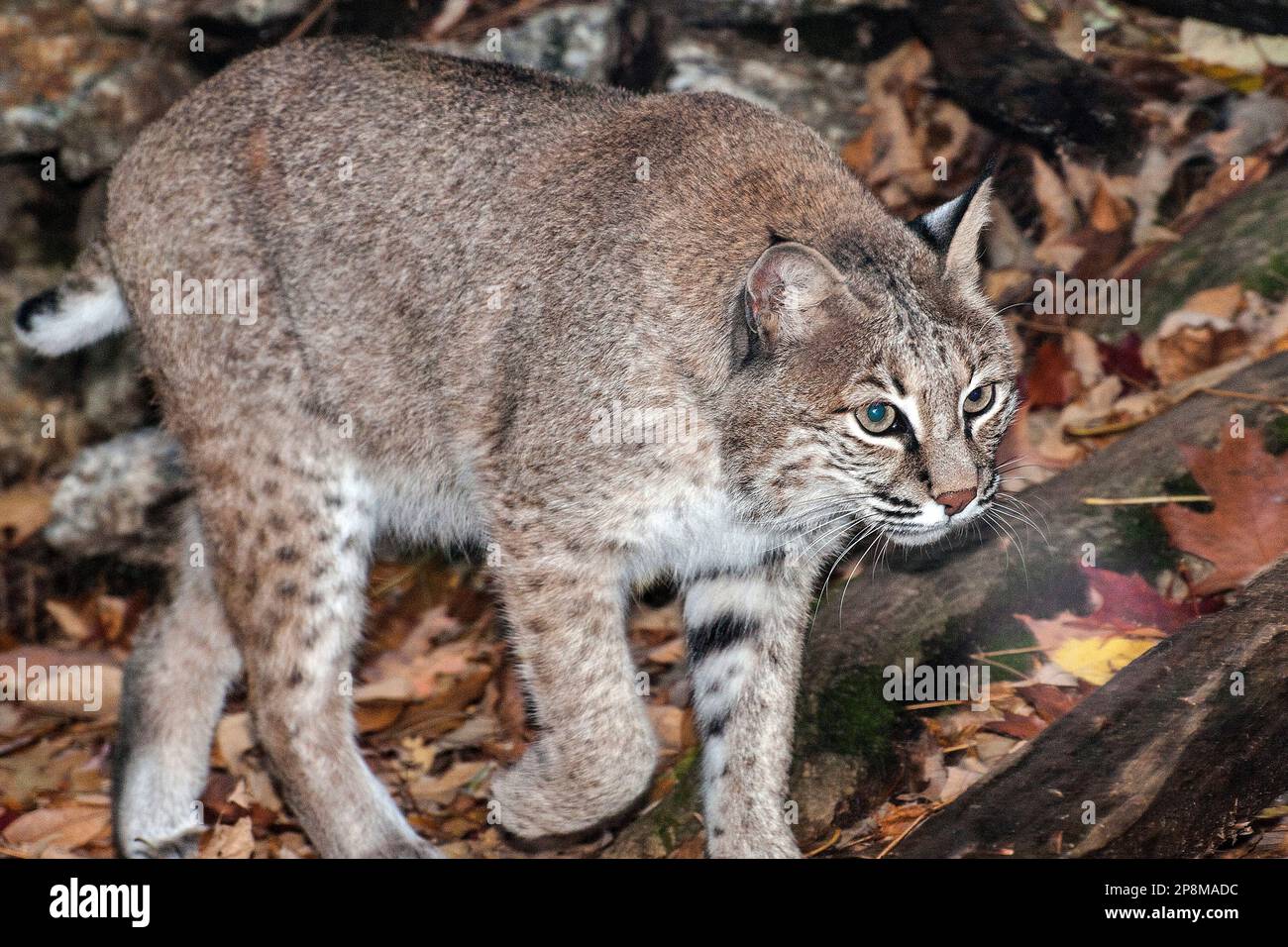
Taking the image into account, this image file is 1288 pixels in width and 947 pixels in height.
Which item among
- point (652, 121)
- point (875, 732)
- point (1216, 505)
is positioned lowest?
point (875, 732)

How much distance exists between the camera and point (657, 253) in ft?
13.9

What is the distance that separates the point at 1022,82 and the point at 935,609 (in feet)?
9.57

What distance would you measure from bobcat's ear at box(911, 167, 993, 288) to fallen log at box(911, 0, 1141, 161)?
2.38 metres

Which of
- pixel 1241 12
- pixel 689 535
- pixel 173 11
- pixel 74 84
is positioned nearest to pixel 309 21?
pixel 173 11

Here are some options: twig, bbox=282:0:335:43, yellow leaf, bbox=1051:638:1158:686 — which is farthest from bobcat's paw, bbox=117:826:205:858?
twig, bbox=282:0:335:43

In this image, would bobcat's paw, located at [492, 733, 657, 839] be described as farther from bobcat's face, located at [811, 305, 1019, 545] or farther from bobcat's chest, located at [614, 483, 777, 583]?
bobcat's face, located at [811, 305, 1019, 545]

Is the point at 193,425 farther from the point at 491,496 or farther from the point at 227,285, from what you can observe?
the point at 491,496

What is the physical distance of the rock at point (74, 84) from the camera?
21.3 feet

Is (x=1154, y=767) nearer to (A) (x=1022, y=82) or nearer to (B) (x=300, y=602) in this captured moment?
(B) (x=300, y=602)

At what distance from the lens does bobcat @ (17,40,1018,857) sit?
4.02 metres

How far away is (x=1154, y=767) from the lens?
138 inches

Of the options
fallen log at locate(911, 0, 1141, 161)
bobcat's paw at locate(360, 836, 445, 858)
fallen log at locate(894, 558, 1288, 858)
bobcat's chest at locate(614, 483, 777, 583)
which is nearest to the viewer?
fallen log at locate(894, 558, 1288, 858)

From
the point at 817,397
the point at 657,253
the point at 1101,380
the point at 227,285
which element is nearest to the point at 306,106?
the point at 227,285

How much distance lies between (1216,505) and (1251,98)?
274 centimetres
